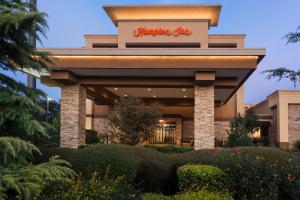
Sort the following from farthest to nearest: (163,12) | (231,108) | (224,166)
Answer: (231,108)
(163,12)
(224,166)

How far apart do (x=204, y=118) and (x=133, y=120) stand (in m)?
4.03

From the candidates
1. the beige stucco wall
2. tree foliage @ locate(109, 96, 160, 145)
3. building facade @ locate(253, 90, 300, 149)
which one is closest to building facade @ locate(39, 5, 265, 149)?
tree foliage @ locate(109, 96, 160, 145)

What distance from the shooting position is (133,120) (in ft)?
77.3

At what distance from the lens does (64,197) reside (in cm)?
738

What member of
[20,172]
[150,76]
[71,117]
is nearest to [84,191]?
[20,172]

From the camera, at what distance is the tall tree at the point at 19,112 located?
7023 millimetres

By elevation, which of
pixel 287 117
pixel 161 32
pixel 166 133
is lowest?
pixel 166 133

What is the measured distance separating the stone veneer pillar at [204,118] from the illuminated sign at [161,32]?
1454 cm

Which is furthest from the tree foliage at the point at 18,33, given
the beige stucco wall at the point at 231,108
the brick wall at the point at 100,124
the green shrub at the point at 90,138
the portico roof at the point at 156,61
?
the beige stucco wall at the point at 231,108

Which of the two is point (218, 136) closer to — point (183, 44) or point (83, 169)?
point (183, 44)

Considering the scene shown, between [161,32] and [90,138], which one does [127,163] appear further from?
[161,32]

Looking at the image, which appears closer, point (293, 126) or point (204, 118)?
point (204, 118)

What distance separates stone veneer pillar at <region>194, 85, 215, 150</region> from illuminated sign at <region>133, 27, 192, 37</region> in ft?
47.7

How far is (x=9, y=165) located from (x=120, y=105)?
17.1m
